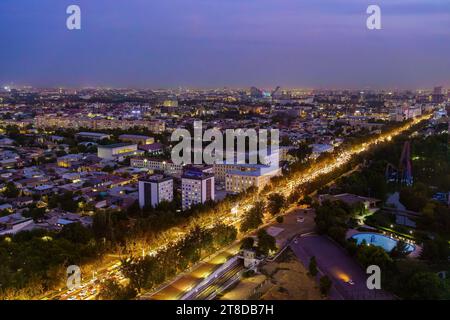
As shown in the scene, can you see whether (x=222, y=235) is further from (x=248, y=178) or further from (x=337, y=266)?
(x=248, y=178)

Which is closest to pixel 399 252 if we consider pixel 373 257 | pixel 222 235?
pixel 373 257

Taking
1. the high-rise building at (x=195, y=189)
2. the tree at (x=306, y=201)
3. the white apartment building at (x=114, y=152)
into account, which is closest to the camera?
the high-rise building at (x=195, y=189)

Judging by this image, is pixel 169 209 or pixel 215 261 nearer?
pixel 215 261

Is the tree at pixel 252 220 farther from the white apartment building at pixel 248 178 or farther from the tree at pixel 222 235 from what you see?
the white apartment building at pixel 248 178

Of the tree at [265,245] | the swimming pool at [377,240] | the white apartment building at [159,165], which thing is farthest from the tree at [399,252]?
the white apartment building at [159,165]

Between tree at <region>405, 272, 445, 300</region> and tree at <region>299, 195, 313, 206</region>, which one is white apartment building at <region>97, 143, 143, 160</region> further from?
tree at <region>405, 272, 445, 300</region>

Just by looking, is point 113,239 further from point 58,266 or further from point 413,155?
point 413,155

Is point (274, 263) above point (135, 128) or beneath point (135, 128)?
beneath
